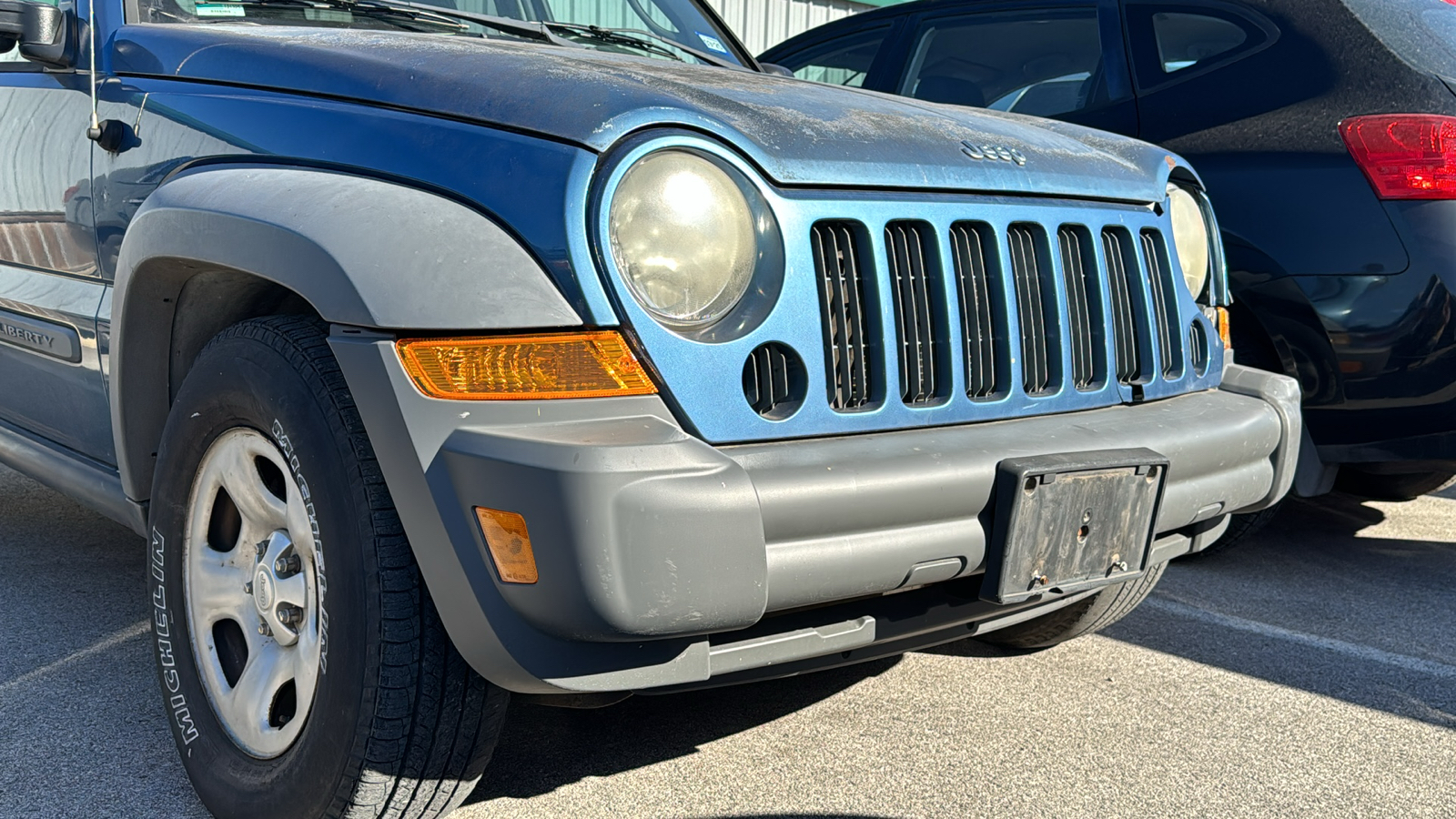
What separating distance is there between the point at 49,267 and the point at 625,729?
62.6 inches

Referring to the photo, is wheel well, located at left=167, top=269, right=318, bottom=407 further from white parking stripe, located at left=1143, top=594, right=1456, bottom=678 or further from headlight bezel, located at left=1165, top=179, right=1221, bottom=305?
white parking stripe, located at left=1143, top=594, right=1456, bottom=678

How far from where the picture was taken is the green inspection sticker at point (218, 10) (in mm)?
2652

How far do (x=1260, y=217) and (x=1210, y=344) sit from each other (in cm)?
105


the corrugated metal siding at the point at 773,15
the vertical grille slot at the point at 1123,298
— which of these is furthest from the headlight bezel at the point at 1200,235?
the corrugated metal siding at the point at 773,15

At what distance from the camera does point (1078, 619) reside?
2.95 m

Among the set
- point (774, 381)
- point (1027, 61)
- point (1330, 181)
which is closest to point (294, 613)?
point (774, 381)

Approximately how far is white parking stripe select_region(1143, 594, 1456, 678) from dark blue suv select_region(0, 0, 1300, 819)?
0.86 meters

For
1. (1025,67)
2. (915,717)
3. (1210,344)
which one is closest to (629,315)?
(915,717)

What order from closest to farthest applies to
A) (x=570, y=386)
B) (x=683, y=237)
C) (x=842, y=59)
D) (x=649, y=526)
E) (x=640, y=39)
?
(x=649, y=526) → (x=570, y=386) → (x=683, y=237) → (x=640, y=39) → (x=842, y=59)

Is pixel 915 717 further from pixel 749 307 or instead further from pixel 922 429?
pixel 749 307

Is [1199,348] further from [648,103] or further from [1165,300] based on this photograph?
[648,103]

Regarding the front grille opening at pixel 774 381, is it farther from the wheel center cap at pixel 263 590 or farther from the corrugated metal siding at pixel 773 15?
the corrugated metal siding at pixel 773 15

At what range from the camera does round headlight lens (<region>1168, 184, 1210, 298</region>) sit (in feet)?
9.11

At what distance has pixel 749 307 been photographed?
1895 mm
